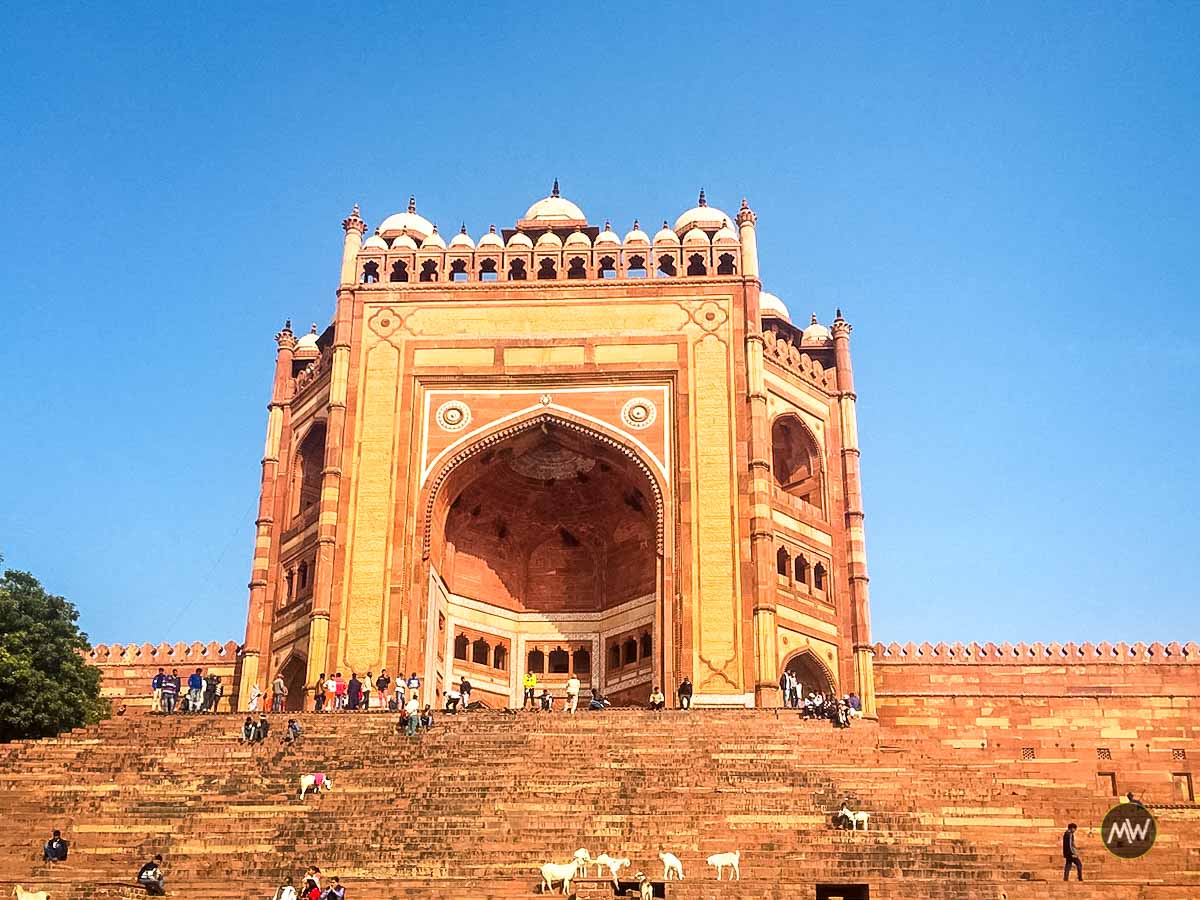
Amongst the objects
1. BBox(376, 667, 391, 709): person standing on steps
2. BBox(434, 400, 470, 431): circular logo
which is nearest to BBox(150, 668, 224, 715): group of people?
BBox(376, 667, 391, 709): person standing on steps

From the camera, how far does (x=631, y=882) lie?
1540cm

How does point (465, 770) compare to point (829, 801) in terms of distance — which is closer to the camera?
point (829, 801)

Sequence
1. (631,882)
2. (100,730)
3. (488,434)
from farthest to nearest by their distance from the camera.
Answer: (488,434), (100,730), (631,882)

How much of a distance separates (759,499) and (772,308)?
7.60 meters

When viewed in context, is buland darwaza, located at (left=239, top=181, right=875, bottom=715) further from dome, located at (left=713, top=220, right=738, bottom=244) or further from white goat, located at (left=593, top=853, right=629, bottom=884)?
white goat, located at (left=593, top=853, right=629, bottom=884)

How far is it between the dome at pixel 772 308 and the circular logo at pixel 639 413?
534cm

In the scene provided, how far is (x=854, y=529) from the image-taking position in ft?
108

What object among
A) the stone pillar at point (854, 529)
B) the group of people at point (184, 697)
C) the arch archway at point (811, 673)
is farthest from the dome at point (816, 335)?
the group of people at point (184, 697)

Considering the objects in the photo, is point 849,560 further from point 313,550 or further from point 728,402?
point 313,550

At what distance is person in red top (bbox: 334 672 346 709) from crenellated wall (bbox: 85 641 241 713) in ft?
16.8

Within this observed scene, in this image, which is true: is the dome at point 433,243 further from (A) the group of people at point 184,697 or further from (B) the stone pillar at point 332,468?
(A) the group of people at point 184,697

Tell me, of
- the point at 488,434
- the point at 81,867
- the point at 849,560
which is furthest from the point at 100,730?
the point at 849,560

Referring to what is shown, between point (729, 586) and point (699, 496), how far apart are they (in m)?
1.99

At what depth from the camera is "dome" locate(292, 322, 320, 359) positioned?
35500 millimetres
